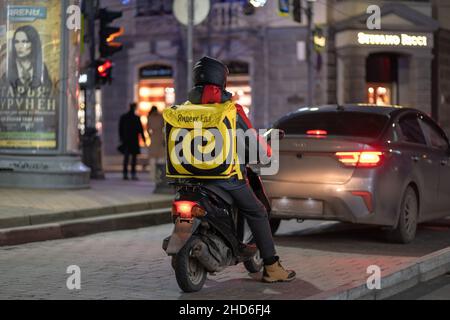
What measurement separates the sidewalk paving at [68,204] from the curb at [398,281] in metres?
4.61

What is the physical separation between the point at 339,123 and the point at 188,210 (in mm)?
3755

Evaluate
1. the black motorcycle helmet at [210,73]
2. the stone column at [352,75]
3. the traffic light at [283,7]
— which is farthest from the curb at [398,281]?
the stone column at [352,75]

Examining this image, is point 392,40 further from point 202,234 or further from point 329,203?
point 202,234

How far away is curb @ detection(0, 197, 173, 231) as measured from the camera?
993 cm

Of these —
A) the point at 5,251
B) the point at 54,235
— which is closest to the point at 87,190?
the point at 54,235

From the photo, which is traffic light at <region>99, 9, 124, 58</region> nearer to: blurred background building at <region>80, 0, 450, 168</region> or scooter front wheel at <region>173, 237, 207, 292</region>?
blurred background building at <region>80, 0, 450, 168</region>

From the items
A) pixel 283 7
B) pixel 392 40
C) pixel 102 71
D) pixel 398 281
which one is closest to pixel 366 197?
pixel 398 281

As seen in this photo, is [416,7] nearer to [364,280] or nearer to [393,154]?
[393,154]

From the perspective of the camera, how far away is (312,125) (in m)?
9.87

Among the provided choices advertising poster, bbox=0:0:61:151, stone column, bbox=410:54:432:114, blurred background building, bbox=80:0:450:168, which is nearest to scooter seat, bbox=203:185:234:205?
advertising poster, bbox=0:0:61:151

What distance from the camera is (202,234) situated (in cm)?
659

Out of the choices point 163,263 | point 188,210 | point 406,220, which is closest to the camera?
point 188,210

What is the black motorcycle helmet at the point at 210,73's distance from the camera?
6.58 metres

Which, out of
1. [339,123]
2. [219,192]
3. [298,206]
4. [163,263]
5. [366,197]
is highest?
[339,123]
